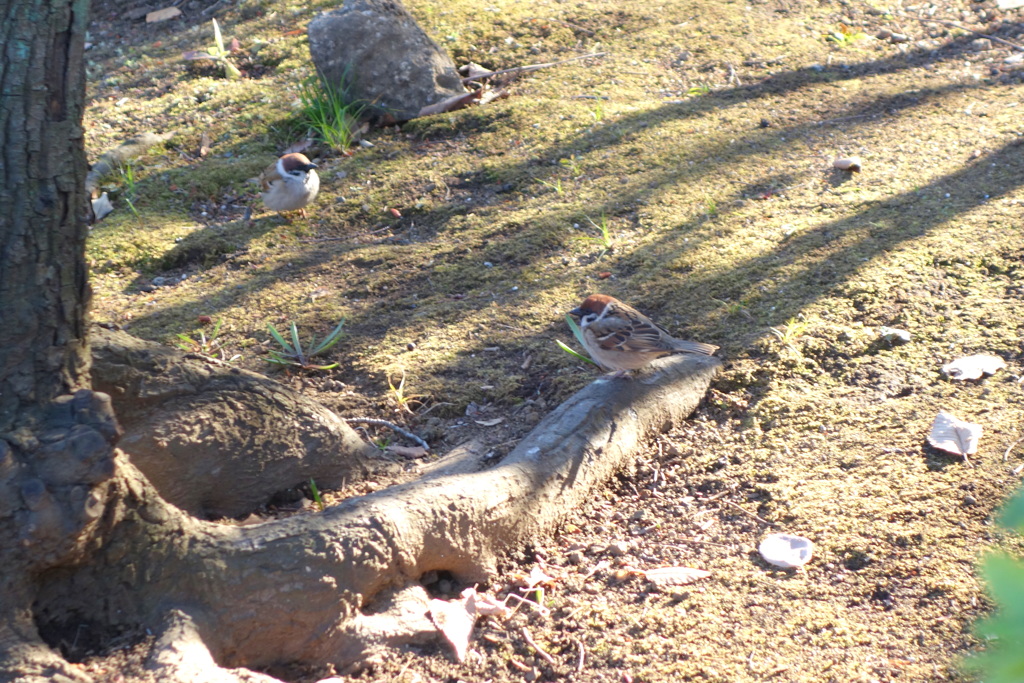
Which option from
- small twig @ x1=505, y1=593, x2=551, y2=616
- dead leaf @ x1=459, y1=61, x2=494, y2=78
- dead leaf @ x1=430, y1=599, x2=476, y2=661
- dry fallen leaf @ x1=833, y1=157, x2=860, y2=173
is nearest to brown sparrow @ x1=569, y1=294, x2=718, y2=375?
small twig @ x1=505, y1=593, x2=551, y2=616

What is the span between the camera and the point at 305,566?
237cm

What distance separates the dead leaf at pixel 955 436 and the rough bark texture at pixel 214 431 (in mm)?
2139

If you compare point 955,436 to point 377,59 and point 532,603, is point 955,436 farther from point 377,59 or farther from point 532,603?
point 377,59

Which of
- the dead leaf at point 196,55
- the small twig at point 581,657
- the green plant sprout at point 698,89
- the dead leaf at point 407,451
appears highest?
the green plant sprout at point 698,89

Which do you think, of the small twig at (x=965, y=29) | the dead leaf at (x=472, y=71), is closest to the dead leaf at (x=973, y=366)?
the dead leaf at (x=472, y=71)

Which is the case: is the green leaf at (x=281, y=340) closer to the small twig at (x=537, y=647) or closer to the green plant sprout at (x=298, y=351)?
the green plant sprout at (x=298, y=351)

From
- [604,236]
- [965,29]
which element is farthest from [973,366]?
[965,29]

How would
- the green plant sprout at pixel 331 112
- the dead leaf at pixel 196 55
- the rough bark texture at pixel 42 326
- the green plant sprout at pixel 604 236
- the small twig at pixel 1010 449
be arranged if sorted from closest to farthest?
the rough bark texture at pixel 42 326 → the small twig at pixel 1010 449 → the green plant sprout at pixel 604 236 → the green plant sprout at pixel 331 112 → the dead leaf at pixel 196 55

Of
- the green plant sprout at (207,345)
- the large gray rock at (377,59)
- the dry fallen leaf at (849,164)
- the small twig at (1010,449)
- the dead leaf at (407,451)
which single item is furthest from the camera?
the large gray rock at (377,59)

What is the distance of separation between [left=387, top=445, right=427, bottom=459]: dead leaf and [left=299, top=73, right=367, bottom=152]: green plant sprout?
3.52m

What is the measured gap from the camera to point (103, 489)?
213cm

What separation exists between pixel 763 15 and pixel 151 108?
588cm

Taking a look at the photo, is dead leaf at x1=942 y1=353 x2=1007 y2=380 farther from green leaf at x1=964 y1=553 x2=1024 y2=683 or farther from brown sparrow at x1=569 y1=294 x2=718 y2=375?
green leaf at x1=964 y1=553 x2=1024 y2=683

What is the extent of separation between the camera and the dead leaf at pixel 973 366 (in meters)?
3.45
